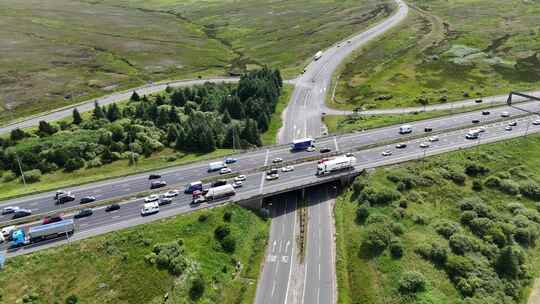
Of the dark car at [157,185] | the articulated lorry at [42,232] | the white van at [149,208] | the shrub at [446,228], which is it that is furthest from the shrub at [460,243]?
the articulated lorry at [42,232]

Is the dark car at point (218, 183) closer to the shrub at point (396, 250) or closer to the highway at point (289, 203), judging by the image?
the highway at point (289, 203)

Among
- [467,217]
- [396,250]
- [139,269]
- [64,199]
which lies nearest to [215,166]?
[64,199]

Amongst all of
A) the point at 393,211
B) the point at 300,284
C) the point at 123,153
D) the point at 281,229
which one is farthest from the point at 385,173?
the point at 123,153

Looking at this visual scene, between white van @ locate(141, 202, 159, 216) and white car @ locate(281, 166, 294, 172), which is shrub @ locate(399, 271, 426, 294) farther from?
white van @ locate(141, 202, 159, 216)

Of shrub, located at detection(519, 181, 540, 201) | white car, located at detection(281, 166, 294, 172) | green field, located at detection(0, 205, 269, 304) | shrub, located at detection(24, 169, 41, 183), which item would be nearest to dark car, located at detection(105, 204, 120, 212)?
green field, located at detection(0, 205, 269, 304)

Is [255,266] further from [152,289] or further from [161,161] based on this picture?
[161,161]

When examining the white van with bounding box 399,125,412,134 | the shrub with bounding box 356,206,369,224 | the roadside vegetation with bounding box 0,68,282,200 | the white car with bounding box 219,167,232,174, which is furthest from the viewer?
the white van with bounding box 399,125,412,134
